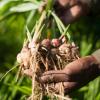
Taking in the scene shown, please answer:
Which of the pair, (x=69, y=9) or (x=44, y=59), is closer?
(x=44, y=59)

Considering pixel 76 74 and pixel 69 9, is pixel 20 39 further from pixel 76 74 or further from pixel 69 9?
pixel 76 74

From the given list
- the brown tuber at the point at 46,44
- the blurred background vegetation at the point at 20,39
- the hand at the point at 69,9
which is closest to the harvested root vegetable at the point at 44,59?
the brown tuber at the point at 46,44

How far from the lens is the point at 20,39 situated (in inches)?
86.8

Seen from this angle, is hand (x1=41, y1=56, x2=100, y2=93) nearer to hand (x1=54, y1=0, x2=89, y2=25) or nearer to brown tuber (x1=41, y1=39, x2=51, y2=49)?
brown tuber (x1=41, y1=39, x2=51, y2=49)

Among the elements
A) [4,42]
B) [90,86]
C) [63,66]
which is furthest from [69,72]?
[4,42]

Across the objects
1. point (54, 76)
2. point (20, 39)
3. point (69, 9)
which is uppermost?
point (20, 39)

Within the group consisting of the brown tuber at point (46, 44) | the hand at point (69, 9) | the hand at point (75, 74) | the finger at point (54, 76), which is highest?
the hand at point (69, 9)

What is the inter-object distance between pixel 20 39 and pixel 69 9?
49cm

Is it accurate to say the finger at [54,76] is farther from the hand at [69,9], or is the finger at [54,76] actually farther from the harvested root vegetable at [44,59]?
the hand at [69,9]

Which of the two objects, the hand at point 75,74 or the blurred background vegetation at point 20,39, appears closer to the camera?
the hand at point 75,74

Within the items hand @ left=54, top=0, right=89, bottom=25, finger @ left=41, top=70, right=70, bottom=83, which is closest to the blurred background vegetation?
hand @ left=54, top=0, right=89, bottom=25

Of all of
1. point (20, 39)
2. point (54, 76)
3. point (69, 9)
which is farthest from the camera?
point (20, 39)

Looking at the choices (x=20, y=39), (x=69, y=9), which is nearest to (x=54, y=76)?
(x=69, y=9)

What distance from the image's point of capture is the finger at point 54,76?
1.20m
